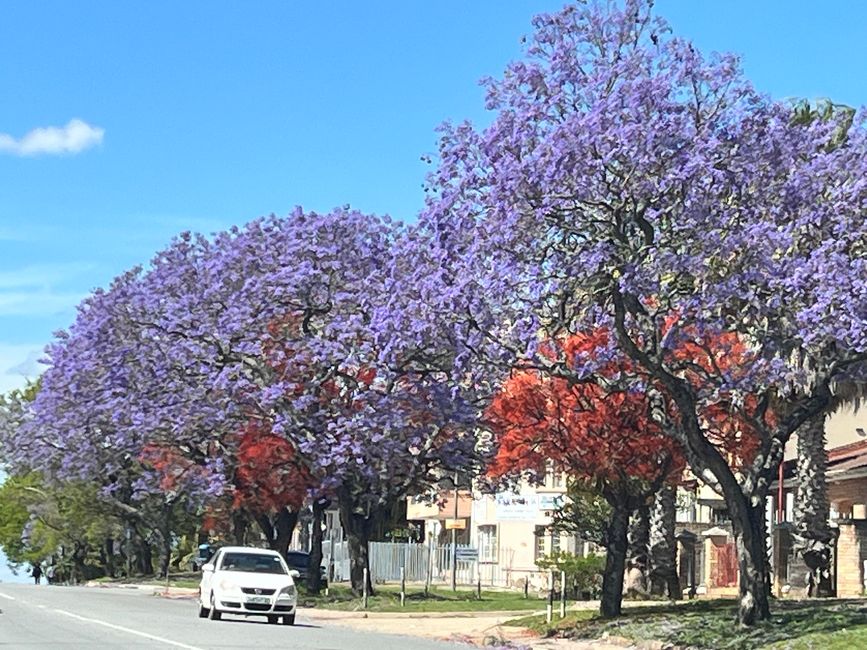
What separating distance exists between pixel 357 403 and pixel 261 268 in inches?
201

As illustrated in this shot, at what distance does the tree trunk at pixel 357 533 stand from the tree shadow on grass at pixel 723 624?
48.2 feet

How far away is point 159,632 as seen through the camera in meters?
24.9

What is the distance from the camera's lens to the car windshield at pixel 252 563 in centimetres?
2962

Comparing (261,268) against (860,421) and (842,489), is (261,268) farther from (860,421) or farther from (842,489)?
(860,421)

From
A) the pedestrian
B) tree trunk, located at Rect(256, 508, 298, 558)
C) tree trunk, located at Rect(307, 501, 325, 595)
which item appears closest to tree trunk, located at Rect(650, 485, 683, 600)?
tree trunk, located at Rect(307, 501, 325, 595)

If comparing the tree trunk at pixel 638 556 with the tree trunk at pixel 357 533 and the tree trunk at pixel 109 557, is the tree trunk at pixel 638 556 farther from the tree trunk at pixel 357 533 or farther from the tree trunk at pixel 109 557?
the tree trunk at pixel 109 557

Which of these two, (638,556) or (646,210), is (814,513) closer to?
(638,556)

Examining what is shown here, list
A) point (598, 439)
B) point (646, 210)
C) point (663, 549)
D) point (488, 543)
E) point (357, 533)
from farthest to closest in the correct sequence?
point (488, 543)
point (357, 533)
point (663, 549)
point (598, 439)
point (646, 210)

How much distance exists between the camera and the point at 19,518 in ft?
301

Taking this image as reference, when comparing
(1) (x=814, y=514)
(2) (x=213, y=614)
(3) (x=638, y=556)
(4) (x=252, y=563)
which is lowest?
(2) (x=213, y=614)

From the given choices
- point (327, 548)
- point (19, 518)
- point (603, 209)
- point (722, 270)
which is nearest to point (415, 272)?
point (603, 209)

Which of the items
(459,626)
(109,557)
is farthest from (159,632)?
(109,557)

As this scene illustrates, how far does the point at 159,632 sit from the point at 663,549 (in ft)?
52.1

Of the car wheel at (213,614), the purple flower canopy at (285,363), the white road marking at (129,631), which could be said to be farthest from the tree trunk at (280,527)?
the car wheel at (213,614)
